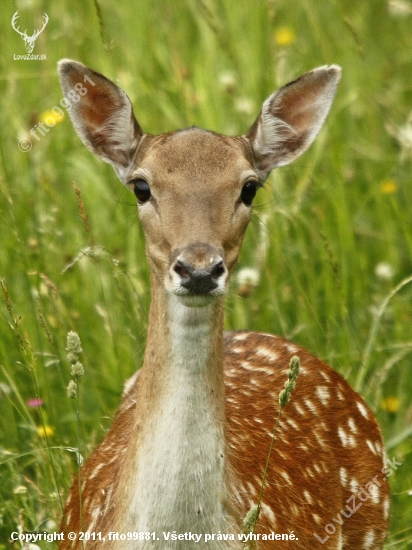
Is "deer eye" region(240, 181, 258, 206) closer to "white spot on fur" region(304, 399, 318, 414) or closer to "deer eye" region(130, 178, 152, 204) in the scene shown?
"deer eye" region(130, 178, 152, 204)

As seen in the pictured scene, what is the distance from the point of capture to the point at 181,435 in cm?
359

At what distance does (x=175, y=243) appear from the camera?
360 centimetres

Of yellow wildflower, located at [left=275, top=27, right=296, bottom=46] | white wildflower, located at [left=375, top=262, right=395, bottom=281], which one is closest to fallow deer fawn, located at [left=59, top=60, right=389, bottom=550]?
white wildflower, located at [left=375, top=262, right=395, bottom=281]

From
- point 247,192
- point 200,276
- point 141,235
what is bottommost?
point 141,235

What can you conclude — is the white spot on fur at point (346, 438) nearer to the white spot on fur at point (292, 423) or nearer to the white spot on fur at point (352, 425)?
the white spot on fur at point (352, 425)

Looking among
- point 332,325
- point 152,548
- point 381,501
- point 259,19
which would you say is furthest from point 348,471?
point 259,19

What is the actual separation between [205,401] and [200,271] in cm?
48

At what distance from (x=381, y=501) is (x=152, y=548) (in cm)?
154

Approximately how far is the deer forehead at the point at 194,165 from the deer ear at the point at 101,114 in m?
0.22

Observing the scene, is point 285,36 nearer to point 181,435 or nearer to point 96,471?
point 96,471

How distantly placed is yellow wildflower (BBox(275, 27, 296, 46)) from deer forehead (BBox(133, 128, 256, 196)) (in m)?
4.07

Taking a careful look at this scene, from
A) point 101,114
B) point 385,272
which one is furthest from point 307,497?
point 385,272

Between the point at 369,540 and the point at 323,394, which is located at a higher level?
the point at 323,394

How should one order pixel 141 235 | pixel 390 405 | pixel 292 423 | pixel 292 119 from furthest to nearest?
1. pixel 141 235
2. pixel 390 405
3. pixel 292 423
4. pixel 292 119
